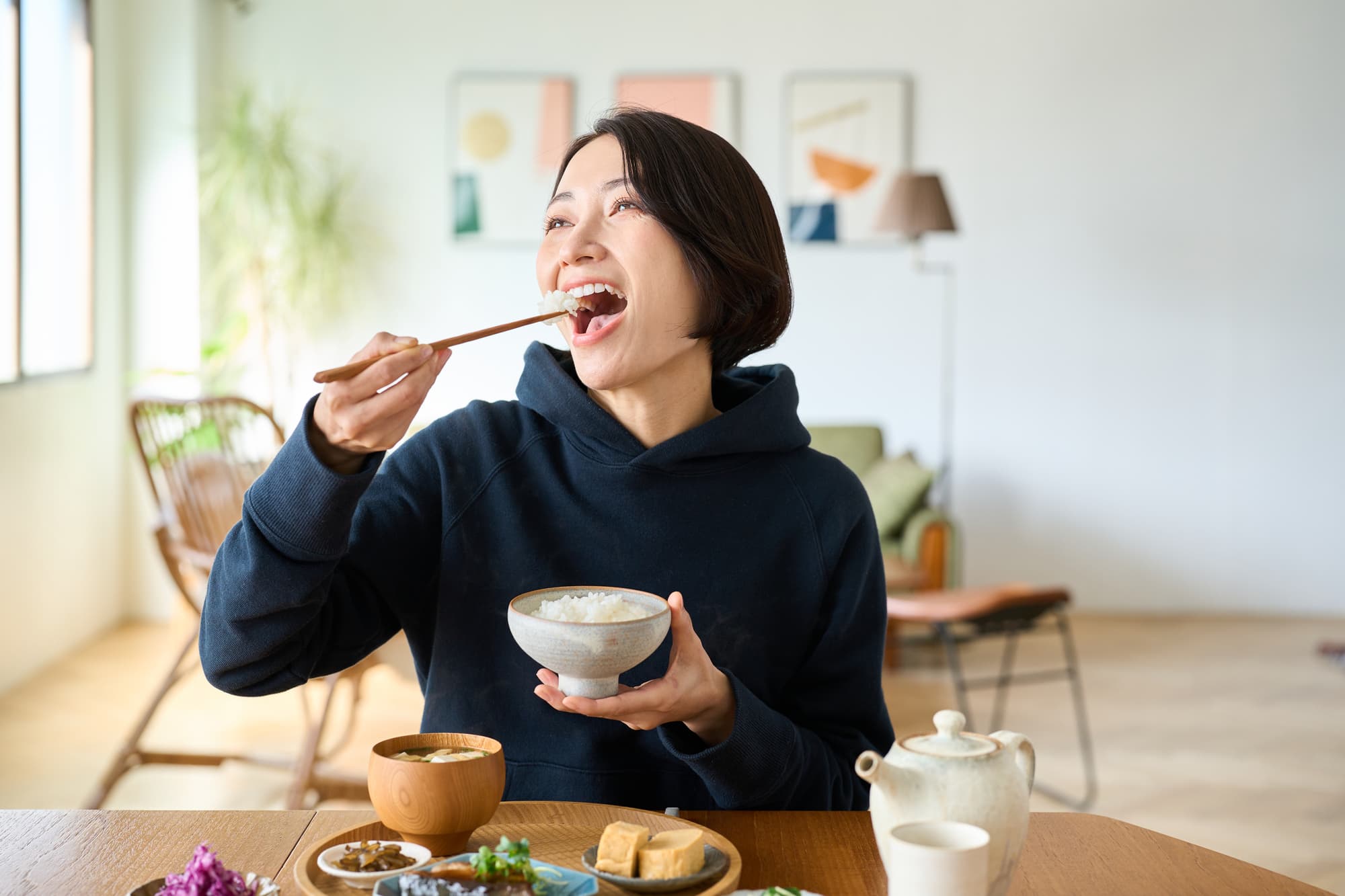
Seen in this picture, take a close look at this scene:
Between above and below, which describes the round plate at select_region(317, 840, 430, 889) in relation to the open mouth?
below

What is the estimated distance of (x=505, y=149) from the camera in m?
5.32

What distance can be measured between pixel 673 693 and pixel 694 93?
459 centimetres

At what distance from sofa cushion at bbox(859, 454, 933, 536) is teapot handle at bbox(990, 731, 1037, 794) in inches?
140

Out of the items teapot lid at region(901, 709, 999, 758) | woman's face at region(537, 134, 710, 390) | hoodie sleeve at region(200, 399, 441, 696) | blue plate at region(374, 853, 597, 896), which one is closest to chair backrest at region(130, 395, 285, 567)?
hoodie sleeve at region(200, 399, 441, 696)

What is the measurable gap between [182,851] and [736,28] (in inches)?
190

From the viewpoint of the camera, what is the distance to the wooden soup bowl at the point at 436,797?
894 millimetres

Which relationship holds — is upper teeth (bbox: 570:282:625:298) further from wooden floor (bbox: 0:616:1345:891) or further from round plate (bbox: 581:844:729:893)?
wooden floor (bbox: 0:616:1345:891)

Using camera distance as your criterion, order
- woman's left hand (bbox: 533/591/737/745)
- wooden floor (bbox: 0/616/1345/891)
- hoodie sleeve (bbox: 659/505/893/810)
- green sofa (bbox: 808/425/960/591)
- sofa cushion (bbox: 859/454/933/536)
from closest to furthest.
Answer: woman's left hand (bbox: 533/591/737/745), hoodie sleeve (bbox: 659/505/893/810), wooden floor (bbox: 0/616/1345/891), green sofa (bbox: 808/425/960/591), sofa cushion (bbox: 859/454/933/536)

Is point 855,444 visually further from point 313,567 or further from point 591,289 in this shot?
point 313,567

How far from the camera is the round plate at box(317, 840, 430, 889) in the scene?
2.78 ft

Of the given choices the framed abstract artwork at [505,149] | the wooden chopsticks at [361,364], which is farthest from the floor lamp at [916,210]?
the wooden chopsticks at [361,364]

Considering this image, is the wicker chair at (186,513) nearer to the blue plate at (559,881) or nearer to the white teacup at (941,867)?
the blue plate at (559,881)

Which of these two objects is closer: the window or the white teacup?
the white teacup

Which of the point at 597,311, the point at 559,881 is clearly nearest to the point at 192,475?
the point at 597,311
